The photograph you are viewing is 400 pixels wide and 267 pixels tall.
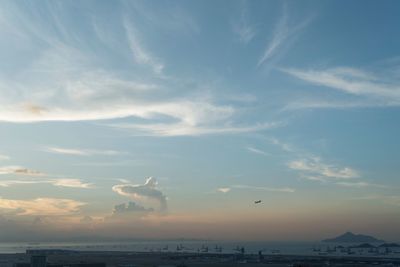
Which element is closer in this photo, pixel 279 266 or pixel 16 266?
pixel 16 266

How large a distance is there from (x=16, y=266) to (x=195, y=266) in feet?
166

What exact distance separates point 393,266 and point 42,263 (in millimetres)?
95085

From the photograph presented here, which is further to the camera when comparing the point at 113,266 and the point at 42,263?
the point at 113,266

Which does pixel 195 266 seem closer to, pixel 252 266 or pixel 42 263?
pixel 252 266

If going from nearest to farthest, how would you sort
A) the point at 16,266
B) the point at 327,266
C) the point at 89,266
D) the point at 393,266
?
the point at 16,266 < the point at 89,266 < the point at 327,266 < the point at 393,266

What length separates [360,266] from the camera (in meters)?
132

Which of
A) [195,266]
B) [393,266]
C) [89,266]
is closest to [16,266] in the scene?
[89,266]

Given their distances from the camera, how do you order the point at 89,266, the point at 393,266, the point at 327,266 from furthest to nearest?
the point at 393,266 → the point at 327,266 → the point at 89,266

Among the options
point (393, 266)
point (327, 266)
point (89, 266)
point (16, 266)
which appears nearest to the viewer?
point (16, 266)

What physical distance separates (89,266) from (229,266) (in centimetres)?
4476

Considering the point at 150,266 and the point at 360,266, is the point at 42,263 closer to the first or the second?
the point at 150,266

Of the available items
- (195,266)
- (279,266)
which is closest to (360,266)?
(279,266)

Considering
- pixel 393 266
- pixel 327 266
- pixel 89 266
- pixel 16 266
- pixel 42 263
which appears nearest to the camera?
pixel 42 263

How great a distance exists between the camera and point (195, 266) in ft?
437
